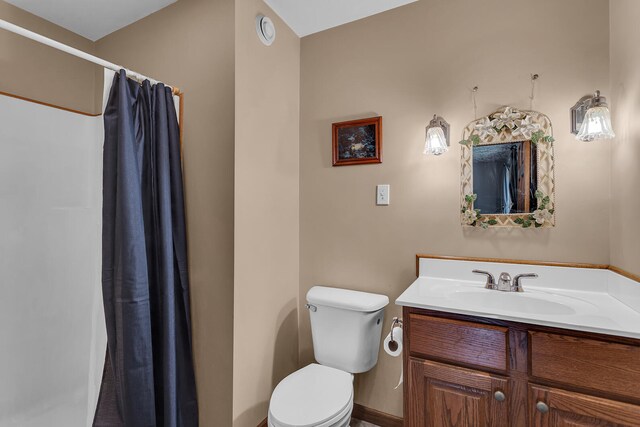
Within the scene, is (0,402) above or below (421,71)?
below

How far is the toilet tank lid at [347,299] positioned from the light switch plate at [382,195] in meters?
0.53

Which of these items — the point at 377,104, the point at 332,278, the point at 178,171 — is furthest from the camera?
the point at 332,278

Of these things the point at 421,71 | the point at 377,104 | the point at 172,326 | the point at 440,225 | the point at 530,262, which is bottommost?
the point at 172,326

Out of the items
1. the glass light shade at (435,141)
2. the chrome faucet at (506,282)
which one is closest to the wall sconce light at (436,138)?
the glass light shade at (435,141)

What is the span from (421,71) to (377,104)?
288 millimetres

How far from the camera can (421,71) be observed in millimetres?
1638

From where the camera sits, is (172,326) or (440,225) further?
(440,225)

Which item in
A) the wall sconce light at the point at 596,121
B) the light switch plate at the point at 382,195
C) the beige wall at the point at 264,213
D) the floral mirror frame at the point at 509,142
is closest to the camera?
the wall sconce light at the point at 596,121

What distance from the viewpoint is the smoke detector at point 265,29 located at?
5.29ft

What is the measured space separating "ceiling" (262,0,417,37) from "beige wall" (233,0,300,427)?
0.07m

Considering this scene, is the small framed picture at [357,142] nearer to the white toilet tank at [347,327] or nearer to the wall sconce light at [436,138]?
the wall sconce light at [436,138]

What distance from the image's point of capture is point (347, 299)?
1.59 m

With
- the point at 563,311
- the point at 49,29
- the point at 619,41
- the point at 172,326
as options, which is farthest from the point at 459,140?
the point at 49,29

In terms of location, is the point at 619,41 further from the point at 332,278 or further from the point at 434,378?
the point at 332,278
